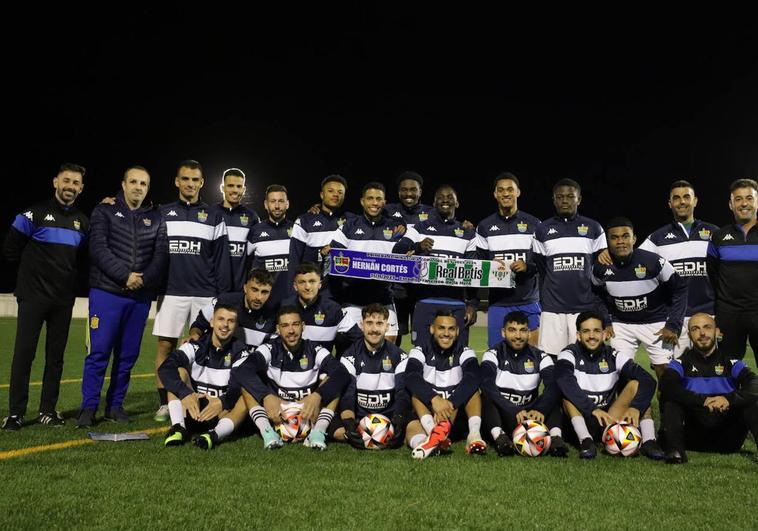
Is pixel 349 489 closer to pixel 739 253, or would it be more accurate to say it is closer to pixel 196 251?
pixel 196 251

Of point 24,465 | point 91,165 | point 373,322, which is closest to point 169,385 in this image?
point 24,465

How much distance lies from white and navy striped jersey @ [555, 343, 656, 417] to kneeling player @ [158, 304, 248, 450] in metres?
2.38

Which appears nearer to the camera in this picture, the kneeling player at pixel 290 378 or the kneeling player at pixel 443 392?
the kneeling player at pixel 443 392

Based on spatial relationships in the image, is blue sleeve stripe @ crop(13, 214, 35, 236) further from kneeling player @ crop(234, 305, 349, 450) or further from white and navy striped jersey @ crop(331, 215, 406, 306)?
white and navy striped jersey @ crop(331, 215, 406, 306)

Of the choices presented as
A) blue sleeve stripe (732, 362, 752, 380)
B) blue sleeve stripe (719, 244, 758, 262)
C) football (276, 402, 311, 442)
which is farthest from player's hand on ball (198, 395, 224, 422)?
blue sleeve stripe (719, 244, 758, 262)

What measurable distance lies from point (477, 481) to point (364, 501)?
763 mm

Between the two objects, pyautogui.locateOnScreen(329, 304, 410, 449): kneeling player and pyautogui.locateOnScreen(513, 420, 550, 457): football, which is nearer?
pyautogui.locateOnScreen(513, 420, 550, 457): football

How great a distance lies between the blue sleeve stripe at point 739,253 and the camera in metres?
5.40

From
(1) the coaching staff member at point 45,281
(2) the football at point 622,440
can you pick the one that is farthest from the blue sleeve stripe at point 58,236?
(2) the football at point 622,440

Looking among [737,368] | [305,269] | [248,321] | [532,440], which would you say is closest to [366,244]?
[305,269]

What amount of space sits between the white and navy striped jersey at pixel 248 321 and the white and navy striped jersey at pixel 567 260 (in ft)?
8.16

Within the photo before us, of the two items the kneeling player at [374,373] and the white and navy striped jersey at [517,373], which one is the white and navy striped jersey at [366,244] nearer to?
the kneeling player at [374,373]

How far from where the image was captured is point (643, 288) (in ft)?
18.7

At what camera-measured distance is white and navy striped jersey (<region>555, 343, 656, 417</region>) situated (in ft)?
16.1
